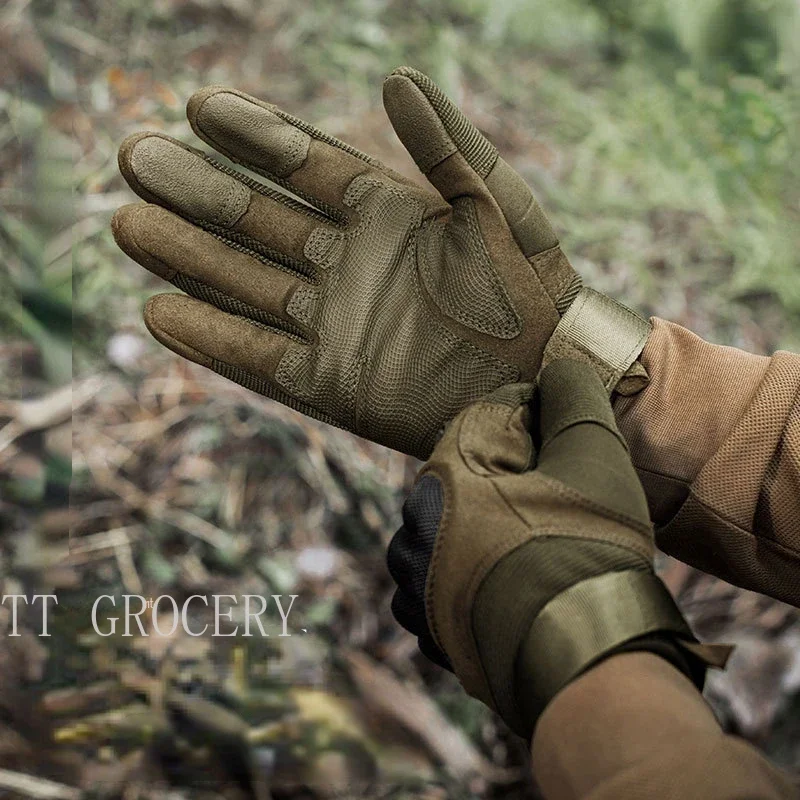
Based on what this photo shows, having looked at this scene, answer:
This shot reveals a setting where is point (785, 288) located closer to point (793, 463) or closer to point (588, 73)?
point (588, 73)

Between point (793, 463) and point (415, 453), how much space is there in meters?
0.36

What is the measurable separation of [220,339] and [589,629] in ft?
1.60

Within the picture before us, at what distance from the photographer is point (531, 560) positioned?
56 centimetres

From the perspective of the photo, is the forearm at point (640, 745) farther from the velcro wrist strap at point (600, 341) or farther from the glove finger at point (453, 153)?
the glove finger at point (453, 153)

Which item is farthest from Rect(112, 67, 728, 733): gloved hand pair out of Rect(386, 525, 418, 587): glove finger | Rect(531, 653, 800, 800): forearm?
Rect(531, 653, 800, 800): forearm

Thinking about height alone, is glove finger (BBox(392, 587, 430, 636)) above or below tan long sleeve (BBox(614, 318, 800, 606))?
below

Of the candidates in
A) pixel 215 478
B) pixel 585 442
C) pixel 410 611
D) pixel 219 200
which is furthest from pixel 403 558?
pixel 215 478

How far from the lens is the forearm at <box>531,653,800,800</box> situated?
431 millimetres

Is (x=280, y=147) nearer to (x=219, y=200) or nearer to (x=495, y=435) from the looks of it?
(x=219, y=200)

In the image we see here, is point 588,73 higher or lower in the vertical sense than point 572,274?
higher

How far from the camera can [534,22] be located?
53.6 inches

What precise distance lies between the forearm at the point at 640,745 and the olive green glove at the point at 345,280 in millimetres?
360

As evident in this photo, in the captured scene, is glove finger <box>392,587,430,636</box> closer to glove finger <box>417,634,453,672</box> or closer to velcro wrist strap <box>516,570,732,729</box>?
glove finger <box>417,634,453,672</box>

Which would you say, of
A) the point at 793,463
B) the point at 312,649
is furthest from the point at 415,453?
the point at 312,649
